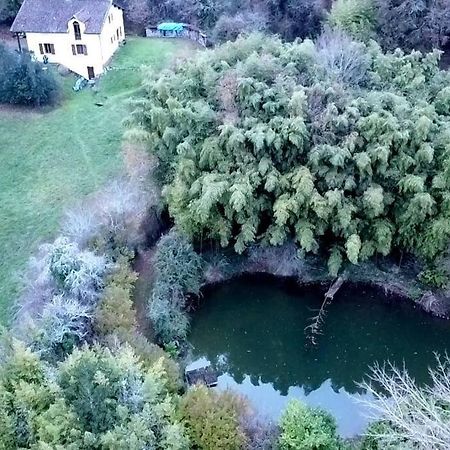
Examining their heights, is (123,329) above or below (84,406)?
below

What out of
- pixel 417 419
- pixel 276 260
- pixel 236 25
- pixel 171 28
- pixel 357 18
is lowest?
pixel 276 260

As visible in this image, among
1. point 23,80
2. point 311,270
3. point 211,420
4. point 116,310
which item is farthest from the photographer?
point 23,80

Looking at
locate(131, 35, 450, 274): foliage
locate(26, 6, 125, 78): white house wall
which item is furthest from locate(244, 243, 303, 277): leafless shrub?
locate(26, 6, 125, 78): white house wall

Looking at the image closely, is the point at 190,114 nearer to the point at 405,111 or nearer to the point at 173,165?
the point at 173,165

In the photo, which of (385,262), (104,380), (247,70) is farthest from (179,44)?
(104,380)

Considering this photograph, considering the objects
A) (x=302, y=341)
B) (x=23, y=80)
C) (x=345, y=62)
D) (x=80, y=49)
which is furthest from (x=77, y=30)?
(x=302, y=341)

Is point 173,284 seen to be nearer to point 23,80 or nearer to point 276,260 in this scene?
point 276,260

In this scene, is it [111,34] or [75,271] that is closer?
[75,271]

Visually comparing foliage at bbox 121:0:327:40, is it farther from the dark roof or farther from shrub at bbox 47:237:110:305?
shrub at bbox 47:237:110:305
